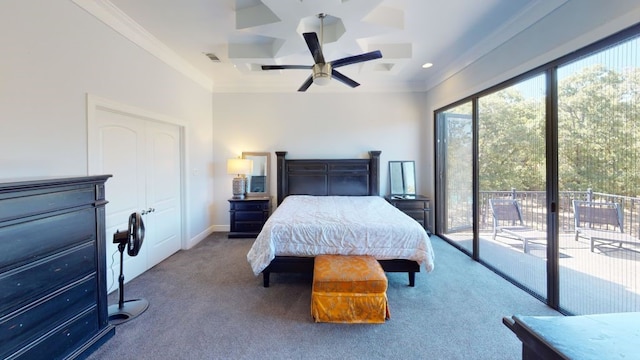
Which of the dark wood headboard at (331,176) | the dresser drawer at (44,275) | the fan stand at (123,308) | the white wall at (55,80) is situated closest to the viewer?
the dresser drawer at (44,275)

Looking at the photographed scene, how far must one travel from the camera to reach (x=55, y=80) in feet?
6.94

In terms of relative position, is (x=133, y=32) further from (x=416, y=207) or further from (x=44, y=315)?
(x=416, y=207)

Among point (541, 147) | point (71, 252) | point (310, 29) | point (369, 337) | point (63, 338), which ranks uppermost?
point (310, 29)

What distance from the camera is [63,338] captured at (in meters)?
1.72

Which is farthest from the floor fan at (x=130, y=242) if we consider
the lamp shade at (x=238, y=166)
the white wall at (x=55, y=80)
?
the lamp shade at (x=238, y=166)

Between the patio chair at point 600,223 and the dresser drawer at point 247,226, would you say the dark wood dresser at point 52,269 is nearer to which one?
the dresser drawer at point 247,226

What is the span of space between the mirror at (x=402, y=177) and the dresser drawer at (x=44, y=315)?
15.7 feet

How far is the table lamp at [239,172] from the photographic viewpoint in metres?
4.79

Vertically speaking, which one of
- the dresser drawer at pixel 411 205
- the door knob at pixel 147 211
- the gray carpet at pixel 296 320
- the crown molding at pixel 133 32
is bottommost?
the gray carpet at pixel 296 320

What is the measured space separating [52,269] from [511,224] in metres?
4.59

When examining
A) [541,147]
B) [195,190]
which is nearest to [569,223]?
[541,147]

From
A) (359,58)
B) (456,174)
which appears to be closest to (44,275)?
(359,58)

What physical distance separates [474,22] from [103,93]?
436 cm

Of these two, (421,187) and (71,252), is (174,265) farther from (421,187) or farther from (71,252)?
(421,187)
